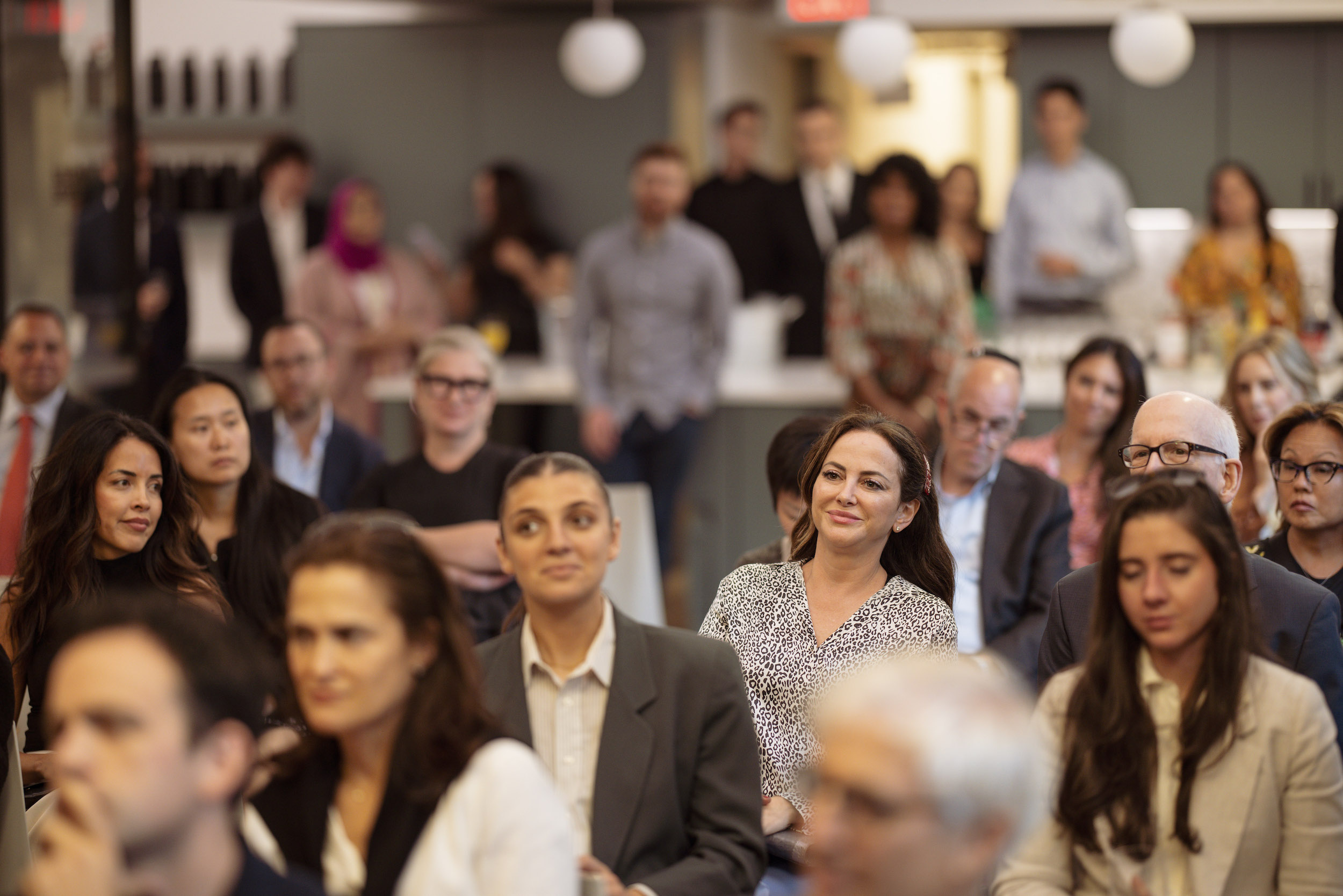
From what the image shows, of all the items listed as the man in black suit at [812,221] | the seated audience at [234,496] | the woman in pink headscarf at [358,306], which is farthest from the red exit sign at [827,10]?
the seated audience at [234,496]

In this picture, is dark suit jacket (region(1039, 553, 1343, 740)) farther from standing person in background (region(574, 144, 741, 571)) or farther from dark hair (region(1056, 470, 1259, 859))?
standing person in background (region(574, 144, 741, 571))

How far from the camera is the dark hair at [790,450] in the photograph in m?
3.42

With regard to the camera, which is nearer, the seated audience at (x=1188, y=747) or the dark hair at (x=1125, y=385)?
the seated audience at (x=1188, y=747)

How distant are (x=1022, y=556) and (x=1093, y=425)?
59cm

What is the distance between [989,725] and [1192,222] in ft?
22.6

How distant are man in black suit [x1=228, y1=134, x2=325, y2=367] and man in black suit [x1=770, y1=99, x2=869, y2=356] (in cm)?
240

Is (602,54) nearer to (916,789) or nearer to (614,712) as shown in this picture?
(614,712)

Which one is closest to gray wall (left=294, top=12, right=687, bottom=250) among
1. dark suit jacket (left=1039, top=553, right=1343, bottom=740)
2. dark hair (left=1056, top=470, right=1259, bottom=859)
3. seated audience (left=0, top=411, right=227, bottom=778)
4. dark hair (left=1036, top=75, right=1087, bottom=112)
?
dark hair (left=1036, top=75, right=1087, bottom=112)

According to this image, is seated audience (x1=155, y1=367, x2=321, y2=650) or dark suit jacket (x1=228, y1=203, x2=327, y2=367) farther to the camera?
dark suit jacket (x1=228, y1=203, x2=327, y2=367)

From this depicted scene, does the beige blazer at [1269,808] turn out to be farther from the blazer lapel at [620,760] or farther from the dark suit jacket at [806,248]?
the dark suit jacket at [806,248]

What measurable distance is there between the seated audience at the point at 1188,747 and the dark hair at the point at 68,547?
67.3 inches

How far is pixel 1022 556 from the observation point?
3.47 metres

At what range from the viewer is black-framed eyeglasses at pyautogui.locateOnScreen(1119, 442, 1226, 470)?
2.89 meters

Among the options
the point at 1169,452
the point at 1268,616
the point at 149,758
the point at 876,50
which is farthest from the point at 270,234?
the point at 149,758
